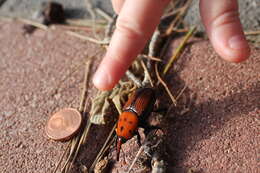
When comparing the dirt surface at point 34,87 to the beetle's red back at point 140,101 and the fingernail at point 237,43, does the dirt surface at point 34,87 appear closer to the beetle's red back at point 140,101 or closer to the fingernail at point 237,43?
the beetle's red back at point 140,101

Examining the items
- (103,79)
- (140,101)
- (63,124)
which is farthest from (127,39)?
(63,124)

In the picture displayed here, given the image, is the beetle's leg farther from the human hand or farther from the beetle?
the human hand

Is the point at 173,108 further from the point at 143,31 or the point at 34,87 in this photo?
the point at 34,87

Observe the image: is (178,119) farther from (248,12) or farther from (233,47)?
(248,12)

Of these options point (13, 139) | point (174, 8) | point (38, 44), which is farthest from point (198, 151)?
point (38, 44)

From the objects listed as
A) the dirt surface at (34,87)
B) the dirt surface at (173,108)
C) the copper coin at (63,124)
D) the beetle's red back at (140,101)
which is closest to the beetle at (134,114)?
the beetle's red back at (140,101)

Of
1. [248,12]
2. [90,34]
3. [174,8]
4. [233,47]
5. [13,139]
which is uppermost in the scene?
[233,47]
